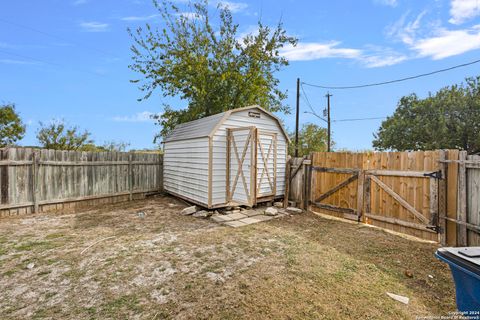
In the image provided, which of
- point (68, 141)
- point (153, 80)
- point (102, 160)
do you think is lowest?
point (102, 160)

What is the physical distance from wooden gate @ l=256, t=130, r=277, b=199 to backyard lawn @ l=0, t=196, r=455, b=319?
6.57ft

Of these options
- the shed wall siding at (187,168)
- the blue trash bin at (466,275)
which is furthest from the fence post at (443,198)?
the shed wall siding at (187,168)

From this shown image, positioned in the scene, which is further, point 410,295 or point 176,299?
point 410,295

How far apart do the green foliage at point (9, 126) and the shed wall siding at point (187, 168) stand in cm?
925

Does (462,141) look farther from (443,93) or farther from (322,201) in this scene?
(322,201)

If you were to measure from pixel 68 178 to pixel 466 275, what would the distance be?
9.30 meters

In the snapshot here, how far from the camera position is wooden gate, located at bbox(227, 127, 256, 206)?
263 inches

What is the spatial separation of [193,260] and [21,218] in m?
5.72

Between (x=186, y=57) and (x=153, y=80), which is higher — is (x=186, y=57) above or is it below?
above

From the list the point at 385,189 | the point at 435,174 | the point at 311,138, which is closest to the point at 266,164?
the point at 385,189

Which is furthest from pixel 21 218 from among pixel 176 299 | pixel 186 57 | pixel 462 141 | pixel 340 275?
pixel 462 141

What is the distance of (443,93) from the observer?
20828mm

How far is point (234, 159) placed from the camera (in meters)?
7.02

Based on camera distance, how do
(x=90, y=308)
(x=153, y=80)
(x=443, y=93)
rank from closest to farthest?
(x=90, y=308)
(x=153, y=80)
(x=443, y=93)
